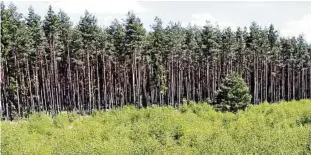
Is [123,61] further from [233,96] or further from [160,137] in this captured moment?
[160,137]

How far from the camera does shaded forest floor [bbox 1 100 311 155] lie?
2064cm

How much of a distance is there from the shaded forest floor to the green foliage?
329 inches

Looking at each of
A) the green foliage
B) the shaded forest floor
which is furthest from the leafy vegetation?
the shaded forest floor

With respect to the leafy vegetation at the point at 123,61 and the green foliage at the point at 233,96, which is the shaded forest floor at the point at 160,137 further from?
the leafy vegetation at the point at 123,61

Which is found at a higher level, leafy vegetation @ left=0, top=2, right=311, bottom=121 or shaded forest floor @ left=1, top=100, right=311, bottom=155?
leafy vegetation @ left=0, top=2, right=311, bottom=121

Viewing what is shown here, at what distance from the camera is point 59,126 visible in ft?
111

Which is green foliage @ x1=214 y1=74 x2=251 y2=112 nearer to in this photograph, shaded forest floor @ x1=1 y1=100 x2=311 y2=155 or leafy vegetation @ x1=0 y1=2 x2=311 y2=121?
leafy vegetation @ x1=0 y1=2 x2=311 y2=121

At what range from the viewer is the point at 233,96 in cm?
4716

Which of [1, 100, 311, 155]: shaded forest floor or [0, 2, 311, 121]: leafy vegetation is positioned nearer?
[1, 100, 311, 155]: shaded forest floor

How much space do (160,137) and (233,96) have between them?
21.4 meters

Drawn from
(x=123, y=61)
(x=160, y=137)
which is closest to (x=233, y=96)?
(x=160, y=137)

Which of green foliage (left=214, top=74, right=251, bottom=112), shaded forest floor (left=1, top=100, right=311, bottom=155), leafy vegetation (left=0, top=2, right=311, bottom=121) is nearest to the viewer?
shaded forest floor (left=1, top=100, right=311, bottom=155)

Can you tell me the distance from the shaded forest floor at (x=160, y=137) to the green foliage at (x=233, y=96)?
8.36 m

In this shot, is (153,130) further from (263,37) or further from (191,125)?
(263,37)
